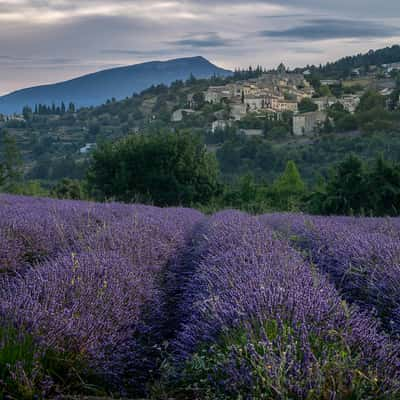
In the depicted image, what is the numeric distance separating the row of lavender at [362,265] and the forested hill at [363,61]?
426 feet

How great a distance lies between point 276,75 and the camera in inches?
5453

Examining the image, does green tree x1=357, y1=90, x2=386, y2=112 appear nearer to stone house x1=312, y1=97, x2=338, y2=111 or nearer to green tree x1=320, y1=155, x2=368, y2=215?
stone house x1=312, y1=97, x2=338, y2=111

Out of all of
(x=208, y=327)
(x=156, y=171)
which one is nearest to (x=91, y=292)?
(x=208, y=327)

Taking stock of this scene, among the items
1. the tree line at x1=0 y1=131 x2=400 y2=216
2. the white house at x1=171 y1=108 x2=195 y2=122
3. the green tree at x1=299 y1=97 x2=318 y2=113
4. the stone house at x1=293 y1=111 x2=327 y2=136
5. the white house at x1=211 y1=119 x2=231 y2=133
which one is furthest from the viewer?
the green tree at x1=299 y1=97 x2=318 y2=113

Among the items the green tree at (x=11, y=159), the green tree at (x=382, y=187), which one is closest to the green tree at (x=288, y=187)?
the green tree at (x=382, y=187)

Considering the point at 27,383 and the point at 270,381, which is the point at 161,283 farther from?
the point at 270,381

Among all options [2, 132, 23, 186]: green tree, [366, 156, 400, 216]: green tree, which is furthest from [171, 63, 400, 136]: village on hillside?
[366, 156, 400, 216]: green tree

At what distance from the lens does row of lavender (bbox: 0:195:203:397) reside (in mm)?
2604

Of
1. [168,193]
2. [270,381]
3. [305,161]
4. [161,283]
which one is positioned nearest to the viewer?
[270,381]

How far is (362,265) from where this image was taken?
12.9ft

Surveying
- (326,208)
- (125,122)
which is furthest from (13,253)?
(125,122)

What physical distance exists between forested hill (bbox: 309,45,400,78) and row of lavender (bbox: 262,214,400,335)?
130m

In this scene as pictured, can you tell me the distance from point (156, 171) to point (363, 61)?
12801cm

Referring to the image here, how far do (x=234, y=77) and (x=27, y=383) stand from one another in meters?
138
